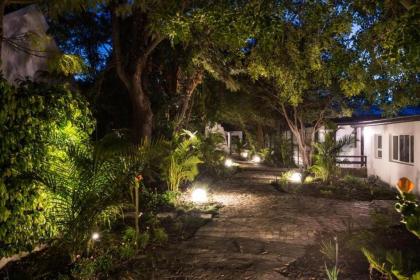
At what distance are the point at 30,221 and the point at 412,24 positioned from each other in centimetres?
566

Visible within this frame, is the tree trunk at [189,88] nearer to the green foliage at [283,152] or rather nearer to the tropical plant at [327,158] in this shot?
the tropical plant at [327,158]

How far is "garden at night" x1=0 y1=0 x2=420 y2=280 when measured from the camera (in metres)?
5.03

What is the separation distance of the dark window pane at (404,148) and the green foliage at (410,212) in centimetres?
927

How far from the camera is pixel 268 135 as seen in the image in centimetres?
3123

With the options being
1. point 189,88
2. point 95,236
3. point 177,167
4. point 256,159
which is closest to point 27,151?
point 95,236

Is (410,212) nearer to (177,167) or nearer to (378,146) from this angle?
(177,167)

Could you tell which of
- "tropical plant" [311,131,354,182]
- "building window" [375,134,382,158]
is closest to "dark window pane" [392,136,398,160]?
"building window" [375,134,382,158]

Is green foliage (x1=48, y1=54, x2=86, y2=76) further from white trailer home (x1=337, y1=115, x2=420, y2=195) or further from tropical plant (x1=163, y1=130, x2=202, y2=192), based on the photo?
white trailer home (x1=337, y1=115, x2=420, y2=195)

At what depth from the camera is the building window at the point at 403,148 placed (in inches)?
486

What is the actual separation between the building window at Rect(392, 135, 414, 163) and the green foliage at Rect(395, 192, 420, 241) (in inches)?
352

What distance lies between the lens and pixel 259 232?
290 inches

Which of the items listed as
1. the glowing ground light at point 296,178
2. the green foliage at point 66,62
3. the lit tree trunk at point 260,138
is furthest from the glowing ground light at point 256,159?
the green foliage at point 66,62

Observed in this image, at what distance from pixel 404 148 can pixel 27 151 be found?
1239cm

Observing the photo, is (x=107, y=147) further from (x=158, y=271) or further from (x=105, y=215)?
(x=158, y=271)
